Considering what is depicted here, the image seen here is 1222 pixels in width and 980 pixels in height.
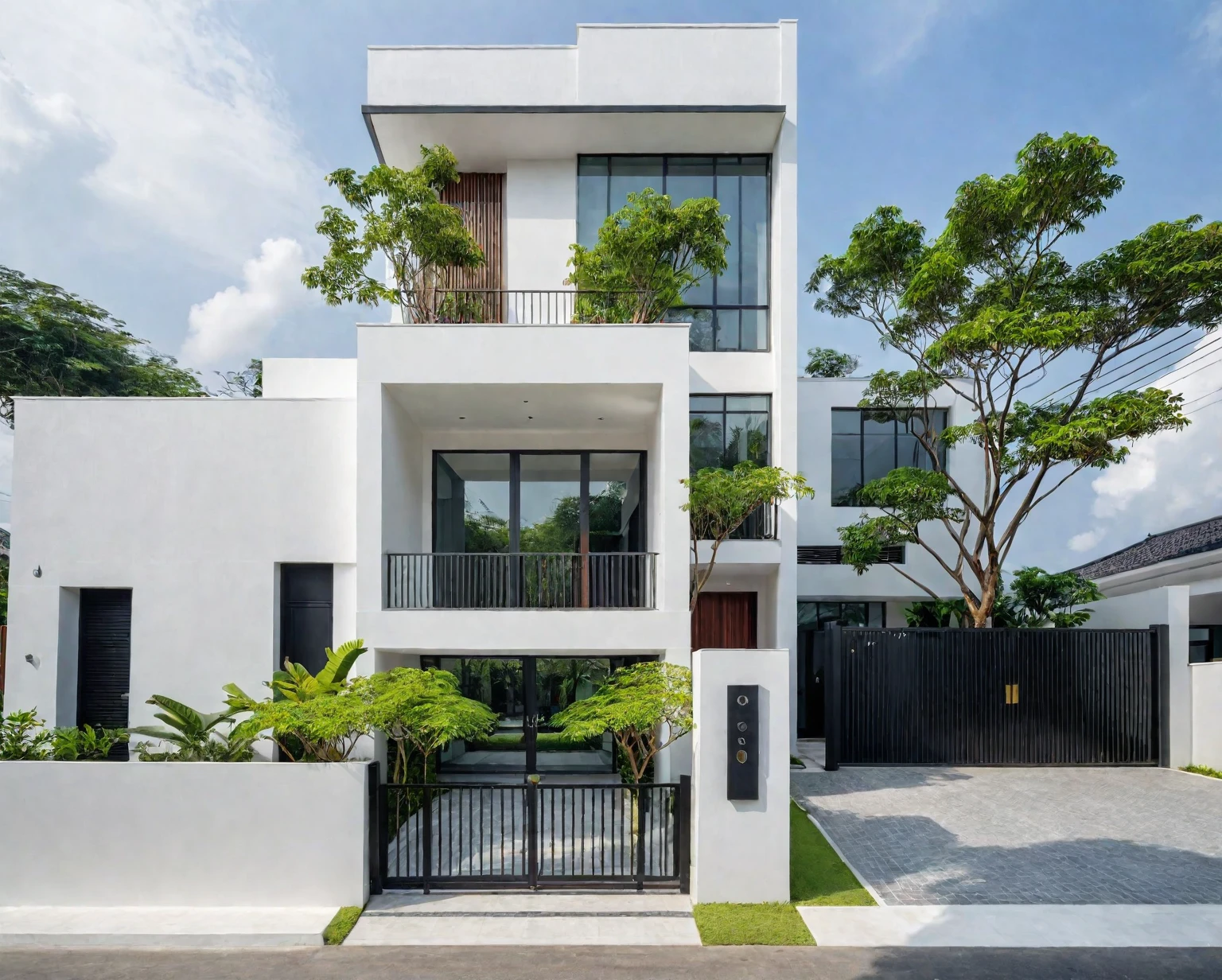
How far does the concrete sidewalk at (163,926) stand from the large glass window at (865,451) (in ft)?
38.9

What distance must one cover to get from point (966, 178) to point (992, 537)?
243 inches

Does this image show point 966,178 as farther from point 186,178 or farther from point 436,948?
point 186,178

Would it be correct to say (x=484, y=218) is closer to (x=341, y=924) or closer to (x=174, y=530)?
(x=174, y=530)

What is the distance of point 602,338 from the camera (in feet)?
31.8

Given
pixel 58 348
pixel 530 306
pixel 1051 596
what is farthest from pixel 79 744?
pixel 58 348

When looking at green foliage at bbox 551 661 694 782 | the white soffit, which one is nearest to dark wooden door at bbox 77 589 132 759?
the white soffit

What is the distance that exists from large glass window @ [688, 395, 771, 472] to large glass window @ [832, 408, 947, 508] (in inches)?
111

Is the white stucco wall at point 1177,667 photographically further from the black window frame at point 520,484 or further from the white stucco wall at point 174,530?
the white stucco wall at point 174,530

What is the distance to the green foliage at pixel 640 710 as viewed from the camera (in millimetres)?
7906

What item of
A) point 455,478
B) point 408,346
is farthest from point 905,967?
point 455,478

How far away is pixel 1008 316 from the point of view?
38.7 feet

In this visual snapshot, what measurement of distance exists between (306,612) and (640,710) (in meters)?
5.19

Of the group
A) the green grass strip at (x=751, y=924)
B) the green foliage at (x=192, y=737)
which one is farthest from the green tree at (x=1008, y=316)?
the green foliage at (x=192, y=737)

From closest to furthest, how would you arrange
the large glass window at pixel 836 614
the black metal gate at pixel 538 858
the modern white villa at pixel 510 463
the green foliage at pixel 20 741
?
1. the black metal gate at pixel 538 858
2. the green foliage at pixel 20 741
3. the modern white villa at pixel 510 463
4. the large glass window at pixel 836 614
